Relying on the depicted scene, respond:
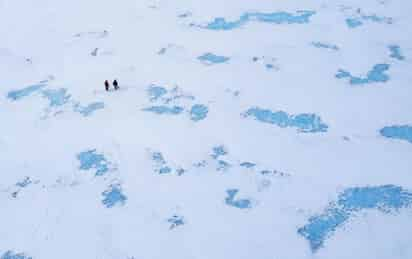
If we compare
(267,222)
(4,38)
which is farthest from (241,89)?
(4,38)

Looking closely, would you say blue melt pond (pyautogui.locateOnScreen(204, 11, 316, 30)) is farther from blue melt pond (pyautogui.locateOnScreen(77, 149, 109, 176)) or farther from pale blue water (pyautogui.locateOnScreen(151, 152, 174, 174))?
blue melt pond (pyautogui.locateOnScreen(77, 149, 109, 176))

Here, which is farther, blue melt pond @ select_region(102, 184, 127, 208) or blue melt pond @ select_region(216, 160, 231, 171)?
blue melt pond @ select_region(216, 160, 231, 171)

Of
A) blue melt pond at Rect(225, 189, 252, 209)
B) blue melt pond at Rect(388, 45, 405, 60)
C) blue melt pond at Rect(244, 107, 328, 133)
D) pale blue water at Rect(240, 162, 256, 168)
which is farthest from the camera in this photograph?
blue melt pond at Rect(388, 45, 405, 60)

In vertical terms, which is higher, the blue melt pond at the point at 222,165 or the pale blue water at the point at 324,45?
the pale blue water at the point at 324,45

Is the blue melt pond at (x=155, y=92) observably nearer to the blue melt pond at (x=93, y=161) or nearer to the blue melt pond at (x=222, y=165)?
the blue melt pond at (x=93, y=161)

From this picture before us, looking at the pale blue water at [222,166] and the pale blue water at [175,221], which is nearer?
the pale blue water at [175,221]

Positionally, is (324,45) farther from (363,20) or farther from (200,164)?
(200,164)

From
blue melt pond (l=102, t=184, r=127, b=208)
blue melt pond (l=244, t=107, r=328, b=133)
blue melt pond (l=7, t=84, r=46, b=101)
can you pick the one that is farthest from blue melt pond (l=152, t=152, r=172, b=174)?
blue melt pond (l=7, t=84, r=46, b=101)

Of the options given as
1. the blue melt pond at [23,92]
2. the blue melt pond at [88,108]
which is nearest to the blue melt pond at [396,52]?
the blue melt pond at [88,108]
